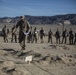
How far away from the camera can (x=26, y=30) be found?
48.5 feet

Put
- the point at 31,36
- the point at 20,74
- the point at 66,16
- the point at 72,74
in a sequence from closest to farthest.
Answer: the point at 20,74
the point at 72,74
the point at 31,36
the point at 66,16

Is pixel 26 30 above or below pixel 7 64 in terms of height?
above

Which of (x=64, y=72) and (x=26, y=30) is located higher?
(x=26, y=30)

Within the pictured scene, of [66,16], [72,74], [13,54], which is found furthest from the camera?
[66,16]

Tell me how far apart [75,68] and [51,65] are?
939 millimetres

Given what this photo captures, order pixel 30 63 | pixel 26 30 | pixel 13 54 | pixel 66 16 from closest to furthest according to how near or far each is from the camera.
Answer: pixel 30 63 < pixel 13 54 < pixel 26 30 < pixel 66 16

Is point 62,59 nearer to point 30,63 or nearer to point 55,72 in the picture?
point 30,63

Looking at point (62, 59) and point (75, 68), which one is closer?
point (75, 68)

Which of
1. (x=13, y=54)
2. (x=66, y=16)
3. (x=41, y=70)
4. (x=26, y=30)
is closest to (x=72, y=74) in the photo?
(x=41, y=70)

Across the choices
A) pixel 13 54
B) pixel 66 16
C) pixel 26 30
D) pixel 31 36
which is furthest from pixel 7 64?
pixel 66 16

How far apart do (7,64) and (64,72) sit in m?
2.04

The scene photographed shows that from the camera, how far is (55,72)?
891 centimetres

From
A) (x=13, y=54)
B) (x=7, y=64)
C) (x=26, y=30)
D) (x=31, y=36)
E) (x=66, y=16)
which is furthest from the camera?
(x=66, y=16)

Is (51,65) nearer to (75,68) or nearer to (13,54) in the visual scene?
(75,68)
